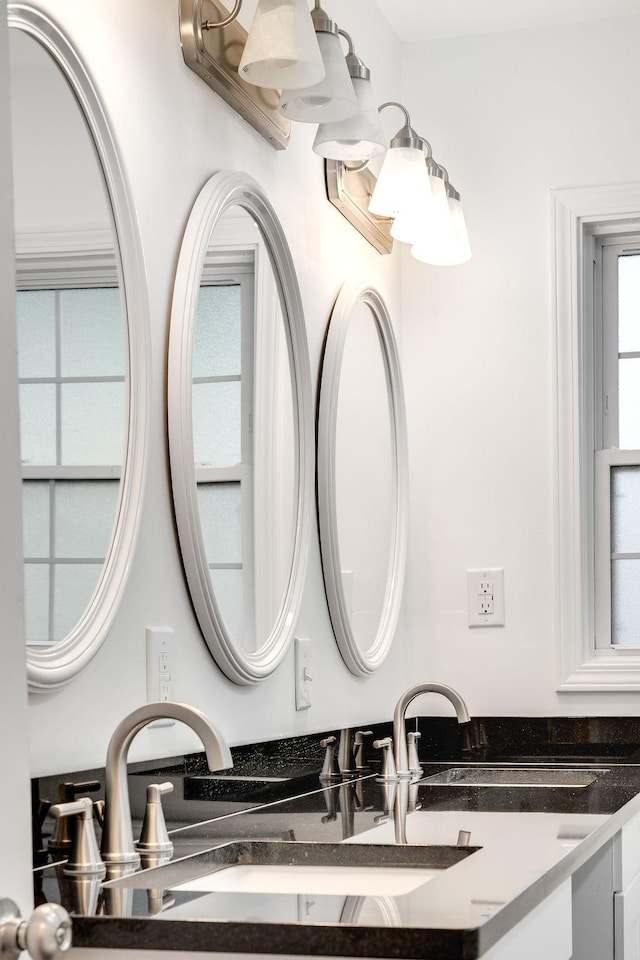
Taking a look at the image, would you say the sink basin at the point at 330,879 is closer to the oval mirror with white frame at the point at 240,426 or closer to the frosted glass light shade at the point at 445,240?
the oval mirror with white frame at the point at 240,426

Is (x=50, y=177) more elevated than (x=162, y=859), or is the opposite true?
(x=50, y=177)

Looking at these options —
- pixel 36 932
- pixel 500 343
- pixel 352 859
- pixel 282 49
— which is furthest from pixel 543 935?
pixel 500 343

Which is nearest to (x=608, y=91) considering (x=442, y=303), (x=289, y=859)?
(x=442, y=303)

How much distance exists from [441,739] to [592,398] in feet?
2.90

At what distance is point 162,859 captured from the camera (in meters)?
1.41

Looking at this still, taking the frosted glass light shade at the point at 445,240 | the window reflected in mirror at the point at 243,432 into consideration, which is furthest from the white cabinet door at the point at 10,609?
the frosted glass light shade at the point at 445,240

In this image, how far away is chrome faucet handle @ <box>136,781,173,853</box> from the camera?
143 cm

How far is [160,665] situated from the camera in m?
1.63

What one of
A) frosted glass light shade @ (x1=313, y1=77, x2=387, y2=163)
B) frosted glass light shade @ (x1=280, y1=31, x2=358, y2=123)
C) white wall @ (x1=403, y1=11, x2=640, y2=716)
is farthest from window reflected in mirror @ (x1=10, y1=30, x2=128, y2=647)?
white wall @ (x1=403, y1=11, x2=640, y2=716)

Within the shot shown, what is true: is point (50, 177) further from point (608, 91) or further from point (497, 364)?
point (608, 91)

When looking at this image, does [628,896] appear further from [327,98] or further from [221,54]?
[221,54]

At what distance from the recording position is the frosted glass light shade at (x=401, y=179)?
7.93 ft

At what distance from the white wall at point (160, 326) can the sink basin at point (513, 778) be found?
285 millimetres

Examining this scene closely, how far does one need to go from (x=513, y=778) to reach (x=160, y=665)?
1068mm
